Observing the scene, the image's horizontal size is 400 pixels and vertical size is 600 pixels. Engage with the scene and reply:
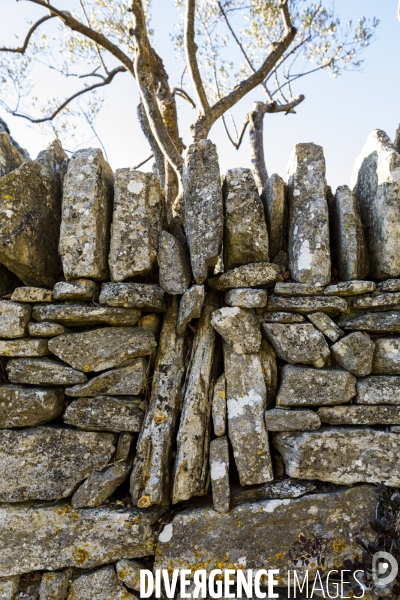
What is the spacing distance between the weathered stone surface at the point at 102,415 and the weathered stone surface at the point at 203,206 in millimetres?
1155

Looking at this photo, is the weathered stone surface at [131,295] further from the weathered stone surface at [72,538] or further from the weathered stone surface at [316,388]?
the weathered stone surface at [72,538]

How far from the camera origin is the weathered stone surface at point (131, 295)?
319 centimetres

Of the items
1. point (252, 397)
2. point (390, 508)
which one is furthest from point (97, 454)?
point (390, 508)

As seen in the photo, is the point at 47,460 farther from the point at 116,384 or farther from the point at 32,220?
the point at 32,220

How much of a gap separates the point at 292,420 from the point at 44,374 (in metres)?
1.91

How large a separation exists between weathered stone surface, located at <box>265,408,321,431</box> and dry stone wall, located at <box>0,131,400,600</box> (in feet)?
0.03

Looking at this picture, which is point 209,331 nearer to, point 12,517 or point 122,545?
point 122,545

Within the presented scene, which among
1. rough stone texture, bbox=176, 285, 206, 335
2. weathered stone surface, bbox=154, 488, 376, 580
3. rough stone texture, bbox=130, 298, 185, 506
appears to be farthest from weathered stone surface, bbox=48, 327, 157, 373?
weathered stone surface, bbox=154, 488, 376, 580

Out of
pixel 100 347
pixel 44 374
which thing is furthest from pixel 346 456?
pixel 44 374

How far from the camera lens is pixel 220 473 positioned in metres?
3.05

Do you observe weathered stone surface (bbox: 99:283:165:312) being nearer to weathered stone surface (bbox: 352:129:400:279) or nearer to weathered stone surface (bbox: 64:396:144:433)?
weathered stone surface (bbox: 64:396:144:433)

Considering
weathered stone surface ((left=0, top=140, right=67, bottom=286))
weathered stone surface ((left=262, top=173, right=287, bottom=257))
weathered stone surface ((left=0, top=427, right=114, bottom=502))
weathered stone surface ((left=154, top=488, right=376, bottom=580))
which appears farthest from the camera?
weathered stone surface ((left=262, top=173, right=287, bottom=257))

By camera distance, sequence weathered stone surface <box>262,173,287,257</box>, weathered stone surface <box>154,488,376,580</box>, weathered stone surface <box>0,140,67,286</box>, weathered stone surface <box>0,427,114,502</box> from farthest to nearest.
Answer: weathered stone surface <box>262,173,287,257</box> → weathered stone surface <box>0,140,67,286</box> → weathered stone surface <box>0,427,114,502</box> → weathered stone surface <box>154,488,376,580</box>

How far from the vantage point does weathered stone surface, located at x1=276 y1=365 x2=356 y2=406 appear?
3.10m
